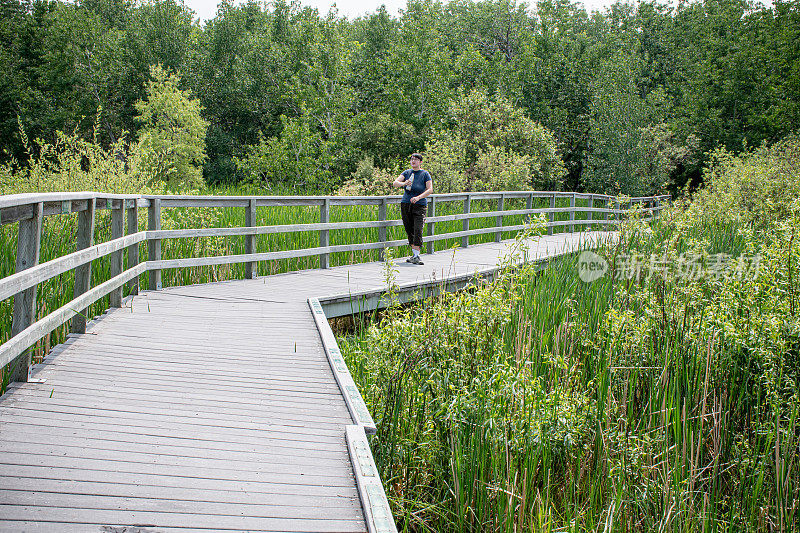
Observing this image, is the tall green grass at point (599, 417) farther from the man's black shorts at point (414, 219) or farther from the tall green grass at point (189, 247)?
the man's black shorts at point (414, 219)

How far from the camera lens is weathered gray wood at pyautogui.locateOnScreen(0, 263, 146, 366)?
A: 3652 millimetres

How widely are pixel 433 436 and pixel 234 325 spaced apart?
269cm

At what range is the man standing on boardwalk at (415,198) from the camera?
10203 mm

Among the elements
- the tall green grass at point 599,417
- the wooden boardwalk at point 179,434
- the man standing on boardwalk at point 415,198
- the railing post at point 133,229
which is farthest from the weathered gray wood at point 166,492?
the man standing on boardwalk at point 415,198

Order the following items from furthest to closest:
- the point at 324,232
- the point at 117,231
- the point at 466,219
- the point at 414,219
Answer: the point at 466,219, the point at 414,219, the point at 324,232, the point at 117,231

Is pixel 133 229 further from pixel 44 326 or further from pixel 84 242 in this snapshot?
pixel 44 326

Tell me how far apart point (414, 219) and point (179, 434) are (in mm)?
7229

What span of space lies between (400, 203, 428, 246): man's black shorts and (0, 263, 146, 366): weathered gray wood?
5137mm

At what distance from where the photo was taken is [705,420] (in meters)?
4.62

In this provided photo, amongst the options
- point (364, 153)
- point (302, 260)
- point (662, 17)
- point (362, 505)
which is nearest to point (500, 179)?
point (364, 153)

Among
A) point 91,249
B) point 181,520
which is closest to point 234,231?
point 91,249

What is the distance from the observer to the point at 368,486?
3.12 m

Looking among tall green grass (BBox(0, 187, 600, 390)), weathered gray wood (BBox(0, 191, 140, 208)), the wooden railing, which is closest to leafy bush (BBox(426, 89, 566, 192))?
tall green grass (BBox(0, 187, 600, 390))

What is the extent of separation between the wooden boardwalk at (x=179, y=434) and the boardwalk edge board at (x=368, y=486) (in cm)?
5
